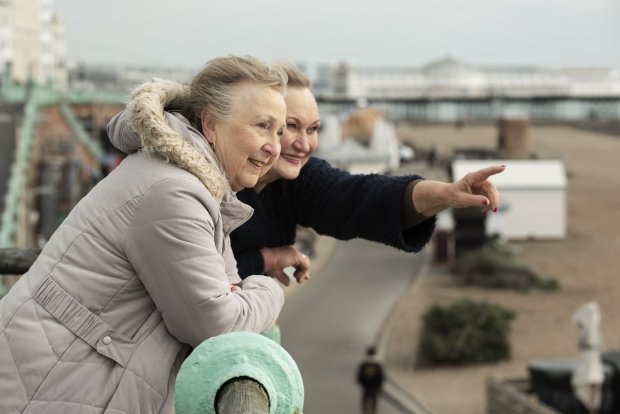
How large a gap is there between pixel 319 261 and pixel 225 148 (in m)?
25.3

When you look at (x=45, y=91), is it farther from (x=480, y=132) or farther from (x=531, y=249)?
(x=480, y=132)

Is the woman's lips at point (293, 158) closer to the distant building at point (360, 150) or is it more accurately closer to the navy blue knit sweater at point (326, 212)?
the navy blue knit sweater at point (326, 212)

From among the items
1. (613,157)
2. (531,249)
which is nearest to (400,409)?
(531,249)

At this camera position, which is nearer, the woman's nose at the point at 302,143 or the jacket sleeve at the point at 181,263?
the jacket sleeve at the point at 181,263

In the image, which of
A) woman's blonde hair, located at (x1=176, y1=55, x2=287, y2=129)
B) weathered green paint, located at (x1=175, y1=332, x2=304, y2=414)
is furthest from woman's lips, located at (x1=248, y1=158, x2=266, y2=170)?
weathered green paint, located at (x1=175, y1=332, x2=304, y2=414)

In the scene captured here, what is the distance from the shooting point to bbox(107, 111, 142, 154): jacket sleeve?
7.64ft

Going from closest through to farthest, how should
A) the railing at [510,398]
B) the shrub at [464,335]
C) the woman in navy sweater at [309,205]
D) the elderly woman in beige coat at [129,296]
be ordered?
the elderly woman in beige coat at [129,296], the woman in navy sweater at [309,205], the railing at [510,398], the shrub at [464,335]

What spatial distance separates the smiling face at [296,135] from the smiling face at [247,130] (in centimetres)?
49

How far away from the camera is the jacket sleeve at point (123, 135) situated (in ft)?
7.64

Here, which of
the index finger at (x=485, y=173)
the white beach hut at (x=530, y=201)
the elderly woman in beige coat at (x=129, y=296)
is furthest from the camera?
the white beach hut at (x=530, y=201)

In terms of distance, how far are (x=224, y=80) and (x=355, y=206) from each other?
682 millimetres

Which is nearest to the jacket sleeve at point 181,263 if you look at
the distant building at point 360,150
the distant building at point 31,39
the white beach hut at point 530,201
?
the white beach hut at point 530,201

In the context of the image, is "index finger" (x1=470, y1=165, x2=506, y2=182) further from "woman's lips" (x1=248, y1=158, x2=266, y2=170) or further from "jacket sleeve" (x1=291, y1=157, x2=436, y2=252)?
"woman's lips" (x1=248, y1=158, x2=266, y2=170)

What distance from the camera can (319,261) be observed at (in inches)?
1089
